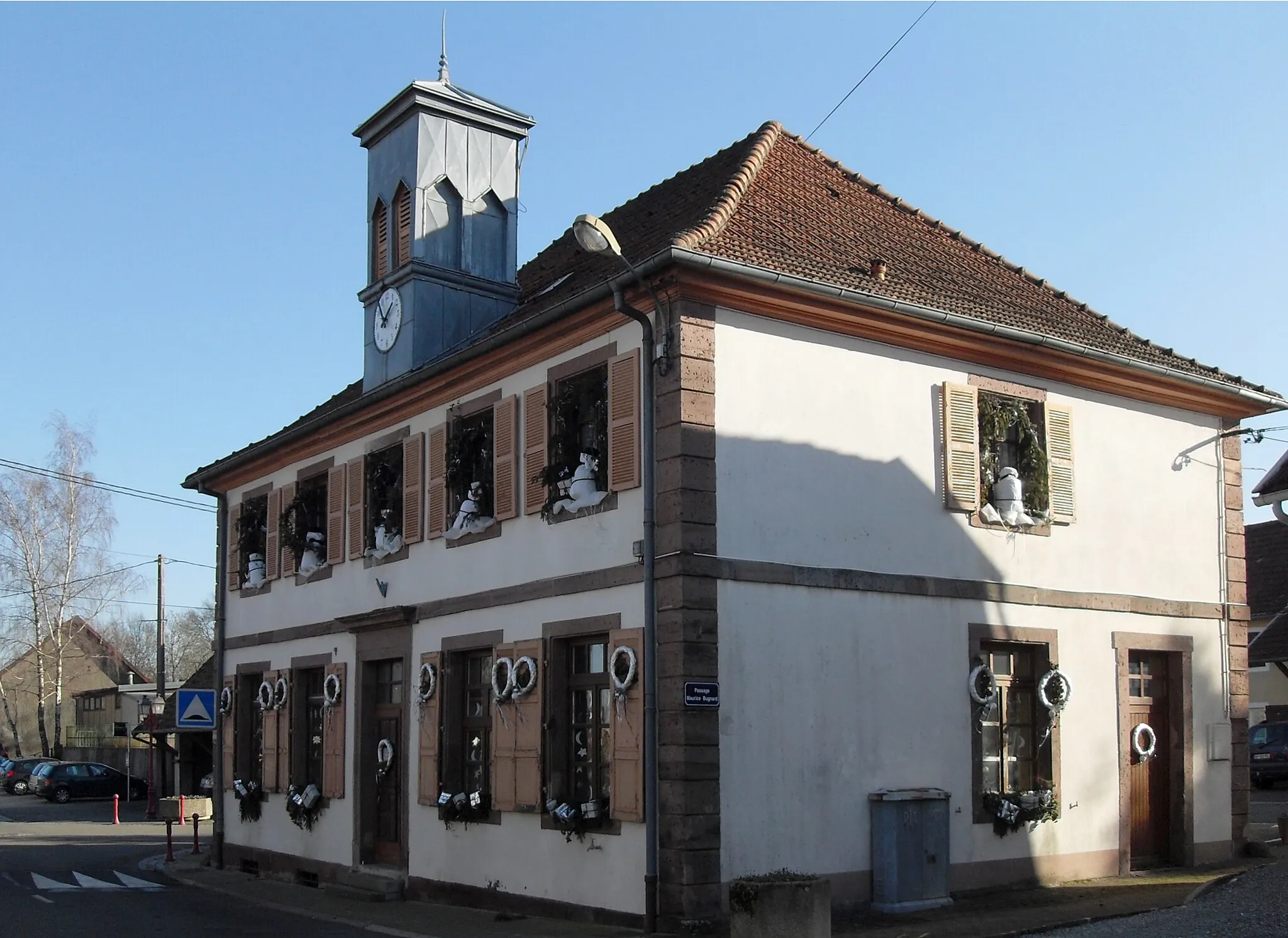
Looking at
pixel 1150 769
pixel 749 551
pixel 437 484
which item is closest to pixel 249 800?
pixel 437 484

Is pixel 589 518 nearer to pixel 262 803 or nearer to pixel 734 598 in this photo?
pixel 734 598

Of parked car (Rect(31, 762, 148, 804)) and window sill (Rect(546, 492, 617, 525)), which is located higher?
window sill (Rect(546, 492, 617, 525))

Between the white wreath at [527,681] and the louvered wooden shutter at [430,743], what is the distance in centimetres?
179

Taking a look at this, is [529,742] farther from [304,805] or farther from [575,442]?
[304,805]

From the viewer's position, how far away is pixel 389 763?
60.6ft

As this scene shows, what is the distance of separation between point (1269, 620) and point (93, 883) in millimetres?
26791

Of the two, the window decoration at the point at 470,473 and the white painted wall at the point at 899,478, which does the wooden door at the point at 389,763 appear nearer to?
the window decoration at the point at 470,473

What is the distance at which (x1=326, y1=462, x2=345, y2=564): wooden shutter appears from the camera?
2002cm

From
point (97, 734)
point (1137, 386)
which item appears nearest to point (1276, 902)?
point (1137, 386)

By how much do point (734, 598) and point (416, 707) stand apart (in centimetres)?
544

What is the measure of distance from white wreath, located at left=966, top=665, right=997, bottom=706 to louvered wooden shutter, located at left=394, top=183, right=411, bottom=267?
8.92 metres

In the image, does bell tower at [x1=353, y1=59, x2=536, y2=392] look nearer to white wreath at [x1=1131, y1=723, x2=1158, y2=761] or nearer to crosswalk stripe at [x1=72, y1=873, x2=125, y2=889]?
crosswalk stripe at [x1=72, y1=873, x2=125, y2=889]

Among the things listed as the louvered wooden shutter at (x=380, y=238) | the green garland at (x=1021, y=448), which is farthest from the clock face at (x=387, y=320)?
the green garland at (x=1021, y=448)

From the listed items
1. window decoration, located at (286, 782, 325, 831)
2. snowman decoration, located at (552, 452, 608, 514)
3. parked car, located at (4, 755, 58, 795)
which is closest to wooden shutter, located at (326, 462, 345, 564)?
window decoration, located at (286, 782, 325, 831)
